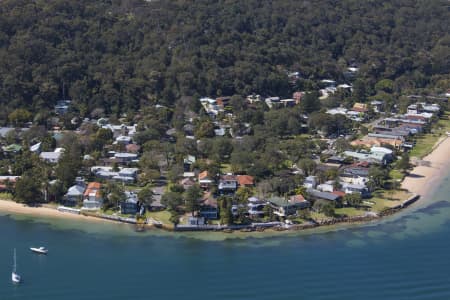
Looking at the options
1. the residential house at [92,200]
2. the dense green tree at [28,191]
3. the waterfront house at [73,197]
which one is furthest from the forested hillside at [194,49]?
the residential house at [92,200]

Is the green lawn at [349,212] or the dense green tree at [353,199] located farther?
the dense green tree at [353,199]

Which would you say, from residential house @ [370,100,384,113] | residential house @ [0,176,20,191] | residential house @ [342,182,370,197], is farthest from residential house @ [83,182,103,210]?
residential house @ [370,100,384,113]

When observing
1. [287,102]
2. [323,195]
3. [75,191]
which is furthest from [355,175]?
[287,102]

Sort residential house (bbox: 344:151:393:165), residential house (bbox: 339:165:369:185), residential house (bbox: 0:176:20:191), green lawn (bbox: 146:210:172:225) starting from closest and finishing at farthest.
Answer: green lawn (bbox: 146:210:172:225) < residential house (bbox: 0:176:20:191) < residential house (bbox: 339:165:369:185) < residential house (bbox: 344:151:393:165)

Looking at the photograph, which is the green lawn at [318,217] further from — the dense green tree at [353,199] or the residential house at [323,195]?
the dense green tree at [353,199]

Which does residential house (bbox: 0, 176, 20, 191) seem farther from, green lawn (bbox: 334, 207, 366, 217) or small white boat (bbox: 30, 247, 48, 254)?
green lawn (bbox: 334, 207, 366, 217)

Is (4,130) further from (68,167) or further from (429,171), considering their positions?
(429,171)
